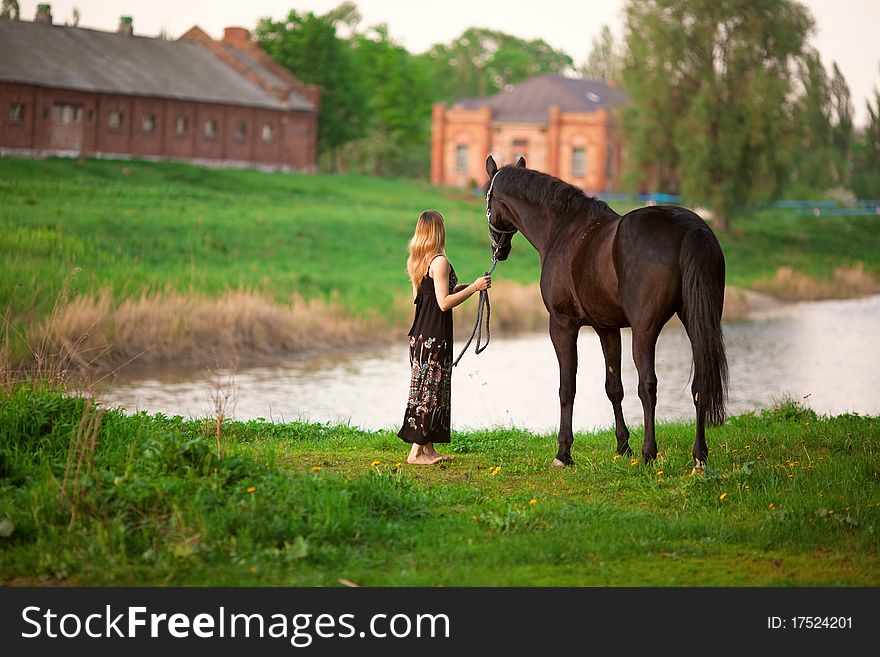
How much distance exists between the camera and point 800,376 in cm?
2125

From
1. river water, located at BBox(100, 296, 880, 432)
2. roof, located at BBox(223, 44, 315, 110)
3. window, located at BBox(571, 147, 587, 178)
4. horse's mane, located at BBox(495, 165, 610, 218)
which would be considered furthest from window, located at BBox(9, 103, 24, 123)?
horse's mane, located at BBox(495, 165, 610, 218)

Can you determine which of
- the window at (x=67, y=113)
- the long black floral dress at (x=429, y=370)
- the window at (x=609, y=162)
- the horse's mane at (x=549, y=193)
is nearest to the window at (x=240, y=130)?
the window at (x=67, y=113)

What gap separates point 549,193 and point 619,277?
3.43 ft

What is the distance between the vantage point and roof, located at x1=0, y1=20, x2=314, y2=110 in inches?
1937

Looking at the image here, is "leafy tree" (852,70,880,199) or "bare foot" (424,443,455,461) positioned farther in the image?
"leafy tree" (852,70,880,199)

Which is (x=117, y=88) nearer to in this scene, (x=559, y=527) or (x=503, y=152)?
(x=503, y=152)

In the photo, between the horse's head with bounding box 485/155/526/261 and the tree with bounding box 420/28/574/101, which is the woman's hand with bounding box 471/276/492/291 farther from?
the tree with bounding box 420/28/574/101

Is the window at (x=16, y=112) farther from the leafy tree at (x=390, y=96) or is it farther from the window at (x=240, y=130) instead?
the leafy tree at (x=390, y=96)

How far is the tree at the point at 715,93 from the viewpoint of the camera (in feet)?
152

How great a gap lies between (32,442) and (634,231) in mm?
4702

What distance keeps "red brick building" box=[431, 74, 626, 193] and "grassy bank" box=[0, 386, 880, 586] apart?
60081 millimetres

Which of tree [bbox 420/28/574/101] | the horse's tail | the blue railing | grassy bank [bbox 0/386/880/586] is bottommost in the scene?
grassy bank [bbox 0/386/880/586]

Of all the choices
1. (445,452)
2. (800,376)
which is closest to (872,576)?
(445,452)

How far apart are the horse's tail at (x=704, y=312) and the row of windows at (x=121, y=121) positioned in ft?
142
